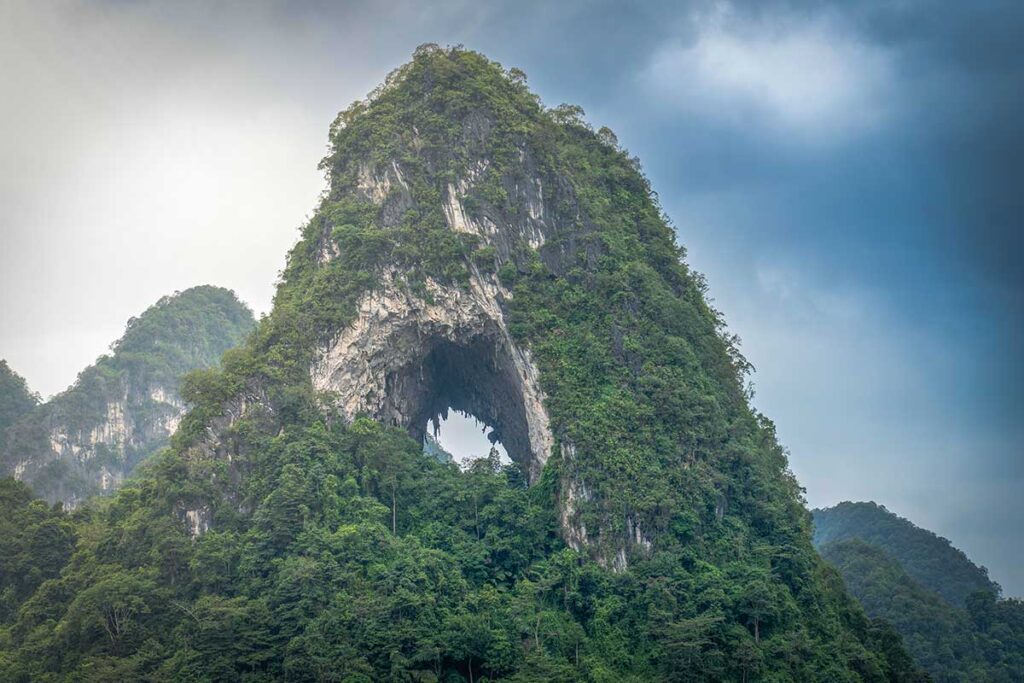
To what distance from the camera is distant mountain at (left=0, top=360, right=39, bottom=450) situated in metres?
56.6

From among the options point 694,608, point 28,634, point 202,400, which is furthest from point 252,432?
point 694,608

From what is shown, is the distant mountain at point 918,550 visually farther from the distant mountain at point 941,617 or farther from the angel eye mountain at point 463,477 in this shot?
the angel eye mountain at point 463,477

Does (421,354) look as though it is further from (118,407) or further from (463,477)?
(118,407)

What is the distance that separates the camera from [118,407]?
188 ft

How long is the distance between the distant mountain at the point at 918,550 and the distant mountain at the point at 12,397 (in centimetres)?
3973

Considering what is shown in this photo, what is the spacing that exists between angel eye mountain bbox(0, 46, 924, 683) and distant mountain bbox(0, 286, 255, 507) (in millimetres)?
20805

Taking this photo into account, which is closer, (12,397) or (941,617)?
(941,617)

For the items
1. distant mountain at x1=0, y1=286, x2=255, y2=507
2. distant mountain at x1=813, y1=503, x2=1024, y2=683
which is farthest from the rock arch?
distant mountain at x1=0, y1=286, x2=255, y2=507

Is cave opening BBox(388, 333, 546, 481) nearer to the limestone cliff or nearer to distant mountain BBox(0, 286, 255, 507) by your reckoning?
the limestone cliff

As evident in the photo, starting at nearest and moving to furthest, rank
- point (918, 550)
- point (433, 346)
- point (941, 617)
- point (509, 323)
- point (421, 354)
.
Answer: point (509, 323) → point (421, 354) → point (433, 346) → point (941, 617) → point (918, 550)

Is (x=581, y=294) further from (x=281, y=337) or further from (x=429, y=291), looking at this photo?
(x=281, y=337)

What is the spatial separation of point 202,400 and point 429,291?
7193 mm

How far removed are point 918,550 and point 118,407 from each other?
4068 centimetres

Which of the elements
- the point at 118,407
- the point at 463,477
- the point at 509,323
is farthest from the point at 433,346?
the point at 118,407
